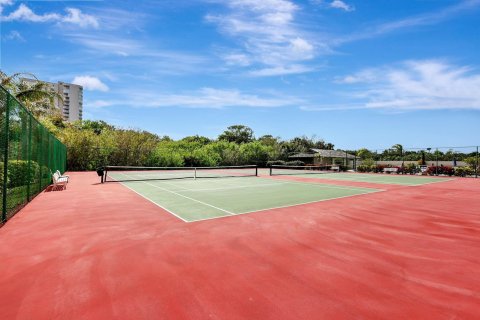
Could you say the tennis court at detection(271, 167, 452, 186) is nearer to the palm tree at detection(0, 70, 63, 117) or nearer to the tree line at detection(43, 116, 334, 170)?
the tree line at detection(43, 116, 334, 170)

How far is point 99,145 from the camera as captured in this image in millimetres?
27031

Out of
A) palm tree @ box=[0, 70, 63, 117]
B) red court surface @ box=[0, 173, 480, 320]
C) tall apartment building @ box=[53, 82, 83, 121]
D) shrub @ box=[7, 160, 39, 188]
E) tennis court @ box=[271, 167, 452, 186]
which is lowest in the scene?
red court surface @ box=[0, 173, 480, 320]

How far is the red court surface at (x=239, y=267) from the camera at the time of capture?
9.35 feet

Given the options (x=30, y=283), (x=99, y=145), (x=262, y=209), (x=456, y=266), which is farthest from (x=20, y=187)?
(x=99, y=145)

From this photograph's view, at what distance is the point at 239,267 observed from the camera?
3.85 metres

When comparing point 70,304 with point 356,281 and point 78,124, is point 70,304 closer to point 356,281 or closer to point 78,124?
point 356,281

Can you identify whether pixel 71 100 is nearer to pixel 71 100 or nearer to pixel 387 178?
pixel 71 100

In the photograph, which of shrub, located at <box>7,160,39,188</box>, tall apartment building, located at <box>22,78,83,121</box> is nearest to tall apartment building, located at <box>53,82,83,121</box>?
tall apartment building, located at <box>22,78,83,121</box>

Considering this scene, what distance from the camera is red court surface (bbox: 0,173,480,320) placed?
2850 mm

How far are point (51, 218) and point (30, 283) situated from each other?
12.4 feet

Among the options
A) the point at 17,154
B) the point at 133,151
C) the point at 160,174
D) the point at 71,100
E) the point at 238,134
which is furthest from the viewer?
the point at 71,100

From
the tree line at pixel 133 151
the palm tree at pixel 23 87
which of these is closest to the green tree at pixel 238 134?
the tree line at pixel 133 151

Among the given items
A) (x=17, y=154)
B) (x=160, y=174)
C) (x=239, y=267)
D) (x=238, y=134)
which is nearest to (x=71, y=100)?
(x=238, y=134)

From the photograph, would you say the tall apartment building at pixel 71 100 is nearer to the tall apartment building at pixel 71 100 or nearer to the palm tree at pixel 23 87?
the tall apartment building at pixel 71 100
